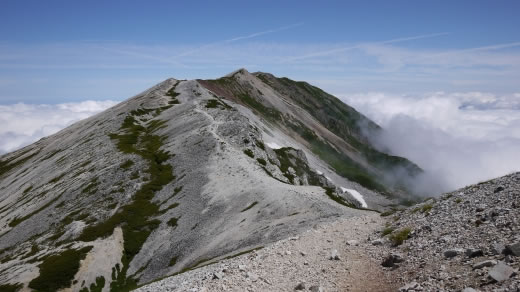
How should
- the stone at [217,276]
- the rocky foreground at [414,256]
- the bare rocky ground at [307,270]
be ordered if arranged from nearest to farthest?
1. the rocky foreground at [414,256]
2. the bare rocky ground at [307,270]
3. the stone at [217,276]

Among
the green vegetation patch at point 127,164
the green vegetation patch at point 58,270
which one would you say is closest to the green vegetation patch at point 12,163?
the green vegetation patch at point 127,164

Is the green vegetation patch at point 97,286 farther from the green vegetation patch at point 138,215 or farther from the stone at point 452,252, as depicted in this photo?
the stone at point 452,252

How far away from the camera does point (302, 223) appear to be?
5450 centimetres

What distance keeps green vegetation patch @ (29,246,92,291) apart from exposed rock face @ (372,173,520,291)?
6172 centimetres

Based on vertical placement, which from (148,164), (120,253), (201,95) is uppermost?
(201,95)

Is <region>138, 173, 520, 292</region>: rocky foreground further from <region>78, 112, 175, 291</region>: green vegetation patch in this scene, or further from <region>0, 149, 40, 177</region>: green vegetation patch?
<region>0, 149, 40, 177</region>: green vegetation patch

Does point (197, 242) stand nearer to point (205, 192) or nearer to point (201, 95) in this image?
point (205, 192)

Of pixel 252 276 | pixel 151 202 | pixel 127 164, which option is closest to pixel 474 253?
pixel 252 276

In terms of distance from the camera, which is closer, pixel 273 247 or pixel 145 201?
pixel 273 247

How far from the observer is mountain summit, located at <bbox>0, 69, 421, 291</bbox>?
6525cm

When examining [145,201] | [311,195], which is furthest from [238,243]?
[145,201]

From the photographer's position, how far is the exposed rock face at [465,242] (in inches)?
733

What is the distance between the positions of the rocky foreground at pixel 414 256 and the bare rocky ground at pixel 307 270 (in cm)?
6

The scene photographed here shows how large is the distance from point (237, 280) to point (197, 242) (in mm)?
46259
